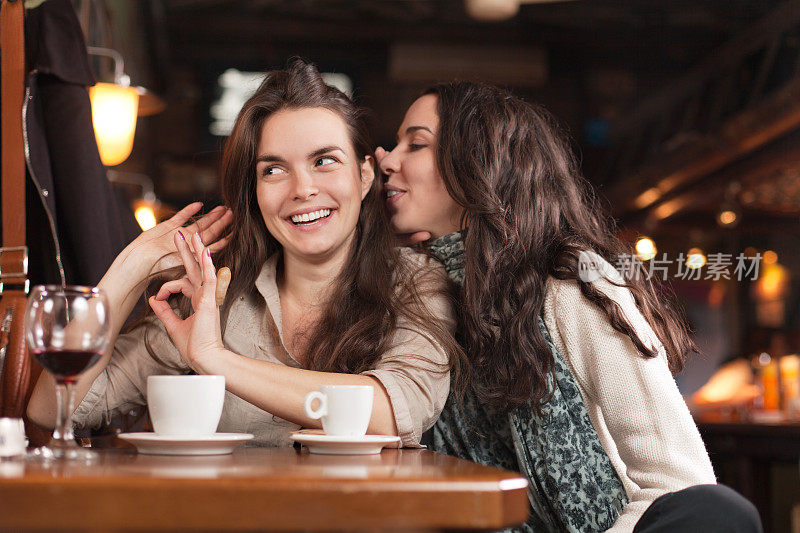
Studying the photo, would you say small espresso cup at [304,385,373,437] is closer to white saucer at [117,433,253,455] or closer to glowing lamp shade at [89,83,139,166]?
white saucer at [117,433,253,455]

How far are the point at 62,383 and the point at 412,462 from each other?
1.50 ft

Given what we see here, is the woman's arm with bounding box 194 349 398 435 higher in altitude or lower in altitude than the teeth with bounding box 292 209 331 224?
lower

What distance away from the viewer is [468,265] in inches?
74.4

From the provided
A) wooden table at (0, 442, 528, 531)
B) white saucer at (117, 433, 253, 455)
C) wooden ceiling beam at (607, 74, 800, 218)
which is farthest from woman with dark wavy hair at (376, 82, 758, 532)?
wooden ceiling beam at (607, 74, 800, 218)

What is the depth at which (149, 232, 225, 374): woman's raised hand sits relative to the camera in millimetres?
1499

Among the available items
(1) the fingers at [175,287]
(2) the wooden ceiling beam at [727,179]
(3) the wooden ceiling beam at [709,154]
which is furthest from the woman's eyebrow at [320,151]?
(2) the wooden ceiling beam at [727,179]

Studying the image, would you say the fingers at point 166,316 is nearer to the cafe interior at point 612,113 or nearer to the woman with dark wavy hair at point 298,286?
the woman with dark wavy hair at point 298,286

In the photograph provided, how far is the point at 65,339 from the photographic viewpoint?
1.10 m

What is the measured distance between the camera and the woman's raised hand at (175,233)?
1.88 m

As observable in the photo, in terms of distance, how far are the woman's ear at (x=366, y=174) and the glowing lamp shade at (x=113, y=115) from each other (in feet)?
6.57

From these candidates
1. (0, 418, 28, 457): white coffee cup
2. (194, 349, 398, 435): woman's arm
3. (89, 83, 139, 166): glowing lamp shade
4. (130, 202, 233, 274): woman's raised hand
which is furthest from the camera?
(89, 83, 139, 166): glowing lamp shade

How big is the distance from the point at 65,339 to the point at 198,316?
42 centimetres

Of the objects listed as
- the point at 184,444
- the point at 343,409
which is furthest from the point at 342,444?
the point at 184,444

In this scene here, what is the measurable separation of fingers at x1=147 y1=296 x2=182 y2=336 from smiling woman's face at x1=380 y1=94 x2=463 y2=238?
0.72 m
